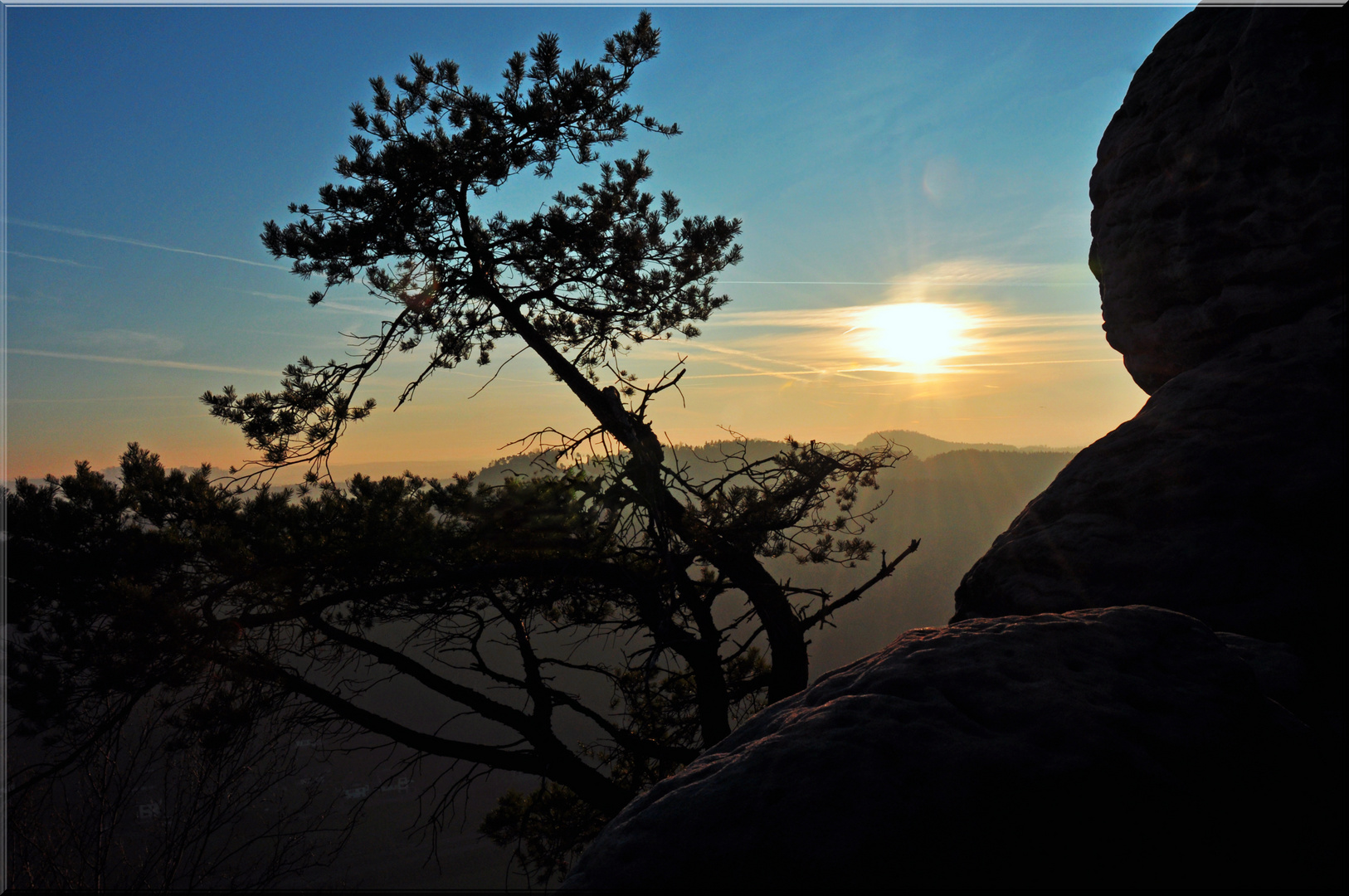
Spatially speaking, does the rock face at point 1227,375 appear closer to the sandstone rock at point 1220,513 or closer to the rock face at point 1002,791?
the sandstone rock at point 1220,513

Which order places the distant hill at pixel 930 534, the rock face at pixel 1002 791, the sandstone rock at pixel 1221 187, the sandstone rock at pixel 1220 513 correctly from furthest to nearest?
the distant hill at pixel 930 534 → the sandstone rock at pixel 1221 187 → the sandstone rock at pixel 1220 513 → the rock face at pixel 1002 791

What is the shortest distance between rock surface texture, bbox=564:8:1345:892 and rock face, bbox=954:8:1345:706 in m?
0.02

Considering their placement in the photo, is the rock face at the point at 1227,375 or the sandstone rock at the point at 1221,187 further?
the sandstone rock at the point at 1221,187

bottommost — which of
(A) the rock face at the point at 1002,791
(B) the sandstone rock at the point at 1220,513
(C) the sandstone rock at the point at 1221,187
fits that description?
(A) the rock face at the point at 1002,791

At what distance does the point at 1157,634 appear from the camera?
2.86 metres

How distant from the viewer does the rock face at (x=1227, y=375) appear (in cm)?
387

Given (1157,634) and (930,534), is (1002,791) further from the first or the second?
(930,534)

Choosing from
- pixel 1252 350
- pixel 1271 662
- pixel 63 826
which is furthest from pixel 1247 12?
pixel 63 826

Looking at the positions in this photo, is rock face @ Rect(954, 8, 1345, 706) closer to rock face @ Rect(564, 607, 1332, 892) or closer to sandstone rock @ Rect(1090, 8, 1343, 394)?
sandstone rock @ Rect(1090, 8, 1343, 394)

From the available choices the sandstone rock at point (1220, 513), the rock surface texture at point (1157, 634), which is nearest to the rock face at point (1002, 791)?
the rock surface texture at point (1157, 634)

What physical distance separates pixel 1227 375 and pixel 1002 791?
3.89 metres

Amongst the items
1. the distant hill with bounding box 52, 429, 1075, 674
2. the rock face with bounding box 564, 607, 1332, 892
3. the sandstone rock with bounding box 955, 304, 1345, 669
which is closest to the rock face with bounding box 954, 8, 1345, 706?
the sandstone rock with bounding box 955, 304, 1345, 669

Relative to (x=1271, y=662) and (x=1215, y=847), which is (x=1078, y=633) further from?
(x=1271, y=662)

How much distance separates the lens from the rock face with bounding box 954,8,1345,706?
387 cm
